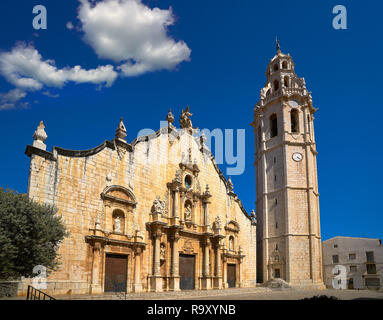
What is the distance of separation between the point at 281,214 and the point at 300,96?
456 inches

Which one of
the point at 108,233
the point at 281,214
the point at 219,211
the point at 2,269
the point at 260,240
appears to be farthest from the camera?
the point at 260,240

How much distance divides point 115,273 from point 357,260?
96.7 ft

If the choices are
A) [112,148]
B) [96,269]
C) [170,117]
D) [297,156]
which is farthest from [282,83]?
[96,269]

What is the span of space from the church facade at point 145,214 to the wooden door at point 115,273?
51 mm

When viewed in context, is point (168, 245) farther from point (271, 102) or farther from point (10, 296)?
point (271, 102)

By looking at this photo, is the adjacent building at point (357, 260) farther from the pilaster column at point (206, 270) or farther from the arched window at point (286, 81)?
the pilaster column at point (206, 270)

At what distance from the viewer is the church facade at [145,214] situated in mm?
17062

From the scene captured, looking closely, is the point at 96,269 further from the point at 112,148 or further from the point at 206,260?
the point at 206,260

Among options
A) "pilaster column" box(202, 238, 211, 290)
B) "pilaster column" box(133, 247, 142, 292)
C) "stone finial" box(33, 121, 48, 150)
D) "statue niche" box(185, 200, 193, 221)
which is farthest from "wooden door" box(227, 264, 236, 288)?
"stone finial" box(33, 121, 48, 150)

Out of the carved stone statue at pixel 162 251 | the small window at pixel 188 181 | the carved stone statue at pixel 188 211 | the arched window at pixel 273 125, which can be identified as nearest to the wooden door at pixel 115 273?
the carved stone statue at pixel 162 251

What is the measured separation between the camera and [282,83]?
35125 mm

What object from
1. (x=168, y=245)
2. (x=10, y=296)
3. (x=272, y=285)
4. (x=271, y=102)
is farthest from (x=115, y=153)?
(x=271, y=102)

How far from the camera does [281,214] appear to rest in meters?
31.7
